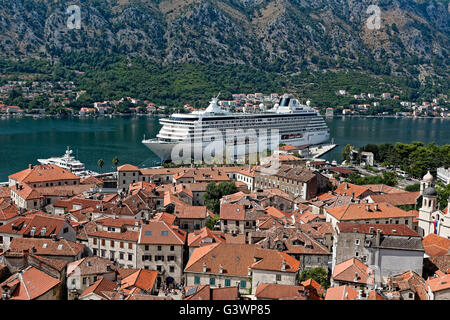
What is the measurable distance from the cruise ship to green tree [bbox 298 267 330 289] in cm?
3547

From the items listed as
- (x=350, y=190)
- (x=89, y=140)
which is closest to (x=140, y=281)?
(x=350, y=190)

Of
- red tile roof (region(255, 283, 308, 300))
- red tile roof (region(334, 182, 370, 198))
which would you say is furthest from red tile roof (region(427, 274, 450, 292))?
red tile roof (region(334, 182, 370, 198))

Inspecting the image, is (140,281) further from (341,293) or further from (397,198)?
(397,198)

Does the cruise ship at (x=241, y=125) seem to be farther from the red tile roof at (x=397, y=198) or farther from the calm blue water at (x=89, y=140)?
the red tile roof at (x=397, y=198)

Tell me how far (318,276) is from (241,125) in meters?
43.8

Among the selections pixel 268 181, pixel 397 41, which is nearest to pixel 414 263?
pixel 268 181

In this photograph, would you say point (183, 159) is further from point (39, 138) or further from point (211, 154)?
point (39, 138)

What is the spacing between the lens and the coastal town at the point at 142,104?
11525 cm

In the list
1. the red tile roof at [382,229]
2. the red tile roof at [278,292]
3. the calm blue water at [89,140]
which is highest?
the red tile roof at [382,229]

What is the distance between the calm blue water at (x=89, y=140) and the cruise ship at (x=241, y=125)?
305cm

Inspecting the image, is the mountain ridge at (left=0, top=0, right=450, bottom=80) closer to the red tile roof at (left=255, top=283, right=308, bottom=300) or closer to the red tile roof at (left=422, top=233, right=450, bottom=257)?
the red tile roof at (left=422, top=233, right=450, bottom=257)

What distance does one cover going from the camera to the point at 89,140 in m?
68.4

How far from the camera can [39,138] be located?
6975 cm

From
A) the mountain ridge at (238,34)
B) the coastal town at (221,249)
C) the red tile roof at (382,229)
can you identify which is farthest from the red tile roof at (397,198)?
the mountain ridge at (238,34)
